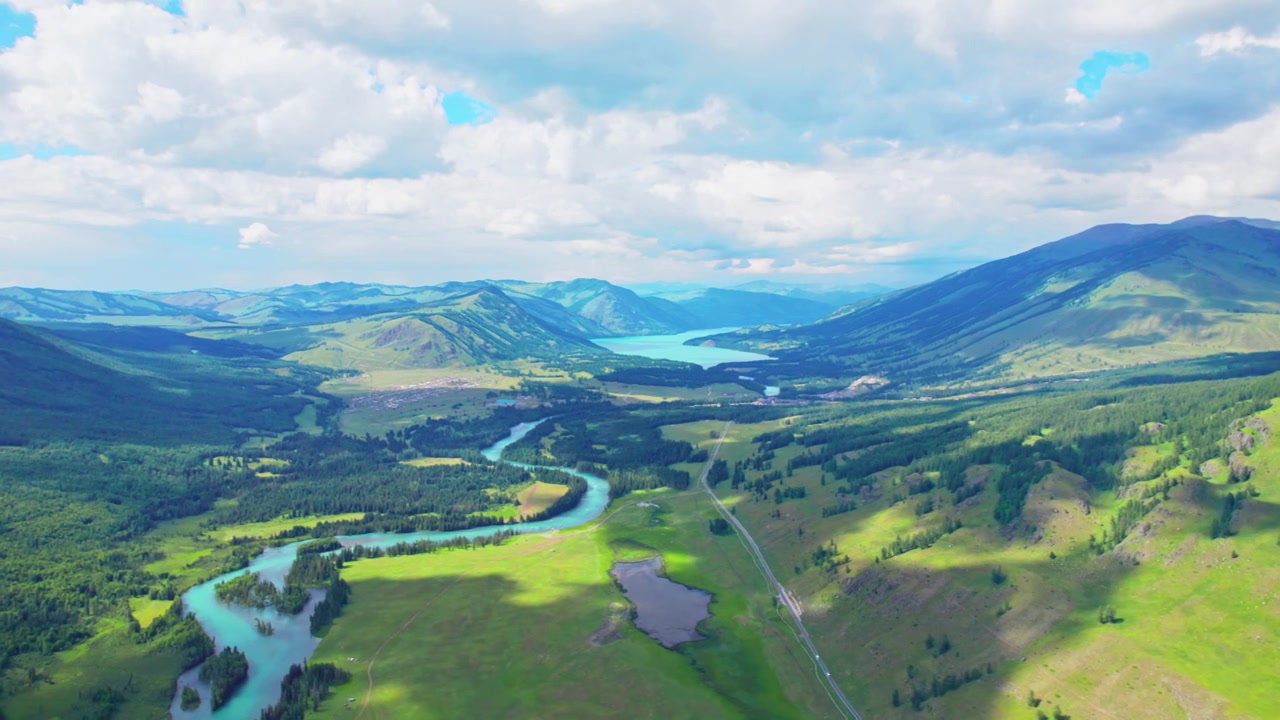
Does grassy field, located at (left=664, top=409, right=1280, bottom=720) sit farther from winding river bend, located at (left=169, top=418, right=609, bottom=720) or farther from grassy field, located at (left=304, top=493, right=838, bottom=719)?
winding river bend, located at (left=169, top=418, right=609, bottom=720)

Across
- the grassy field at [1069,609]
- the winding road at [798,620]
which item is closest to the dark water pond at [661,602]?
the winding road at [798,620]

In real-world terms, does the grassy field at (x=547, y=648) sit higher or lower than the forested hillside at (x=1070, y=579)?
lower

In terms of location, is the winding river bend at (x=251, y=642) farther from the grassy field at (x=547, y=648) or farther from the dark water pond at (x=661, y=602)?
the dark water pond at (x=661, y=602)

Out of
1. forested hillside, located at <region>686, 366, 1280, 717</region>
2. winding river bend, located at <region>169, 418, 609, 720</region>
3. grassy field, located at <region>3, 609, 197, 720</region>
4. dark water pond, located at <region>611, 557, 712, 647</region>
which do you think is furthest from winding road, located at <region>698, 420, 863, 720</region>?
grassy field, located at <region>3, 609, 197, 720</region>

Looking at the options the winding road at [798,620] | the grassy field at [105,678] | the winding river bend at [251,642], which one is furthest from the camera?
the winding river bend at [251,642]

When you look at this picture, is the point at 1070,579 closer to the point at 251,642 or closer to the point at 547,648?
the point at 547,648

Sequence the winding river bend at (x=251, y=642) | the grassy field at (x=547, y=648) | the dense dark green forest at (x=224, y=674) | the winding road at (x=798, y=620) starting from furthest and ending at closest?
the dense dark green forest at (x=224, y=674)
the winding river bend at (x=251, y=642)
the grassy field at (x=547, y=648)
the winding road at (x=798, y=620)

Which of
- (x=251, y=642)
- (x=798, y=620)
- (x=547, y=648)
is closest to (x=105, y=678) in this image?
(x=251, y=642)
